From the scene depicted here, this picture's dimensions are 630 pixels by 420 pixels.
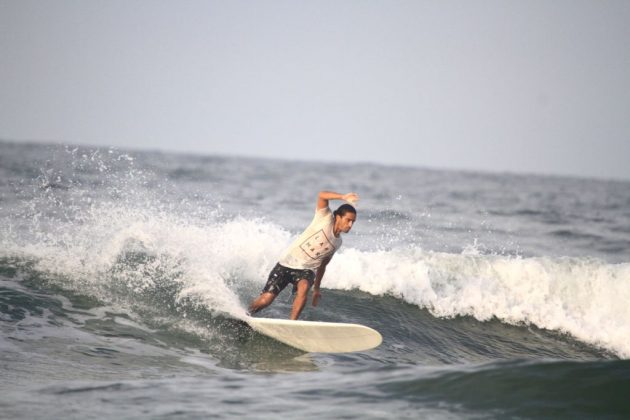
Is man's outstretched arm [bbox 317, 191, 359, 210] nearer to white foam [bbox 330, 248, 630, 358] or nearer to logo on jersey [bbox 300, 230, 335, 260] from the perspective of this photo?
logo on jersey [bbox 300, 230, 335, 260]

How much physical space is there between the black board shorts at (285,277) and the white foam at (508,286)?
3.71 m

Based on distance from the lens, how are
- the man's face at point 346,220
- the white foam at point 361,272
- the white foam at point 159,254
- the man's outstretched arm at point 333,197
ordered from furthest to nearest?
1. the white foam at point 361,272
2. the white foam at point 159,254
3. the man's face at point 346,220
4. the man's outstretched arm at point 333,197

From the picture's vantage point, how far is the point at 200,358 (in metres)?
7.60

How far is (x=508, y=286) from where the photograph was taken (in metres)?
12.6

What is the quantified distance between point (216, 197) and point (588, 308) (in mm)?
15091

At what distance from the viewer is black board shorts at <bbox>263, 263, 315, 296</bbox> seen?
27.0 ft

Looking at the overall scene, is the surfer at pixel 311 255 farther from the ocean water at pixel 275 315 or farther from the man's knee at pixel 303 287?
the ocean water at pixel 275 315

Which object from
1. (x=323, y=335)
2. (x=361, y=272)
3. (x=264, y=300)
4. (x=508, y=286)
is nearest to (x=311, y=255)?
(x=264, y=300)

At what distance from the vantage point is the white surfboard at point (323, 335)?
7.93 metres

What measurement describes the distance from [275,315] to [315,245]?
216 cm

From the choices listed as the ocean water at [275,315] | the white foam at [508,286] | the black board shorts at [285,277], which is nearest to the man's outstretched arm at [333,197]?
the black board shorts at [285,277]

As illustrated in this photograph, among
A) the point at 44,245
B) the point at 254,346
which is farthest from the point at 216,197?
the point at 254,346

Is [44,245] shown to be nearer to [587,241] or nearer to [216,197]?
[216,197]

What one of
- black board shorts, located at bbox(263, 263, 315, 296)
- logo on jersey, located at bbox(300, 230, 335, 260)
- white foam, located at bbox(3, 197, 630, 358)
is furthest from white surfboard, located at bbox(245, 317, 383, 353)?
white foam, located at bbox(3, 197, 630, 358)
